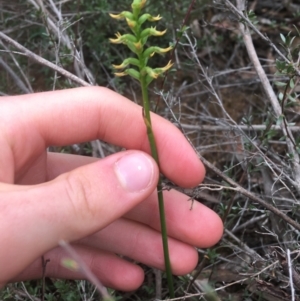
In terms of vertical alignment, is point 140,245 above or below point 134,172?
below

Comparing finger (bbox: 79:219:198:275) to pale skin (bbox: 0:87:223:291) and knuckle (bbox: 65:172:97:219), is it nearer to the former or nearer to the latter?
pale skin (bbox: 0:87:223:291)

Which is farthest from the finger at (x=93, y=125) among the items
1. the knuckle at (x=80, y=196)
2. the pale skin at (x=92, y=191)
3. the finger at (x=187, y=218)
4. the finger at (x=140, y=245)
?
the knuckle at (x=80, y=196)

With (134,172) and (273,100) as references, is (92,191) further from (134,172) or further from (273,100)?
(273,100)

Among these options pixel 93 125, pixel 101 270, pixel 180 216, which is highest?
pixel 93 125

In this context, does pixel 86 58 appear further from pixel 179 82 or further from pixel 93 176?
pixel 93 176

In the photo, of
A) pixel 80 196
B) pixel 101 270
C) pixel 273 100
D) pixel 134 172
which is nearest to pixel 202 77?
pixel 273 100

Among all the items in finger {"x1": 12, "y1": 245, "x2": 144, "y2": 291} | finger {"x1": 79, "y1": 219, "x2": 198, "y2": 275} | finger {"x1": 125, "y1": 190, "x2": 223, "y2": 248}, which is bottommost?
finger {"x1": 12, "y1": 245, "x2": 144, "y2": 291}

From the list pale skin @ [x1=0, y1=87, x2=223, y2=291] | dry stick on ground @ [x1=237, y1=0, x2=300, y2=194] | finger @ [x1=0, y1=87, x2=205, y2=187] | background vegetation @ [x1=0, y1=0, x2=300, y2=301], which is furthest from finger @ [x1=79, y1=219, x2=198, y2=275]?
dry stick on ground @ [x1=237, y1=0, x2=300, y2=194]
